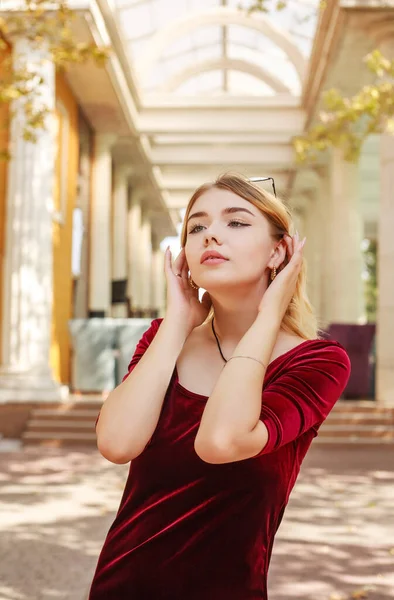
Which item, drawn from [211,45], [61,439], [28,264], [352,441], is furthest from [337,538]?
[211,45]

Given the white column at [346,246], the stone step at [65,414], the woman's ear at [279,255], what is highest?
the white column at [346,246]

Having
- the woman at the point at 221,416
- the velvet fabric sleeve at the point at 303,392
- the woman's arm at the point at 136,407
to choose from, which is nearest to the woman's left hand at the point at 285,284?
the woman at the point at 221,416

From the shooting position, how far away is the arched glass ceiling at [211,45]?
15.4 meters

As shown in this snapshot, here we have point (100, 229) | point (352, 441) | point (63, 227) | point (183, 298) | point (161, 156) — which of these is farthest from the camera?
point (161, 156)

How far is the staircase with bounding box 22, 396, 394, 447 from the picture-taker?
9.12 meters

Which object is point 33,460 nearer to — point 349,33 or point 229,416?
point 229,416

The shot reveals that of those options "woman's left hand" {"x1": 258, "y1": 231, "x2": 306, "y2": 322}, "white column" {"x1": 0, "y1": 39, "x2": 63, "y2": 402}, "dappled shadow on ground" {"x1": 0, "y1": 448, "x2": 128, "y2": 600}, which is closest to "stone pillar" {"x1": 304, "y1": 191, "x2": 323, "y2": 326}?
"white column" {"x1": 0, "y1": 39, "x2": 63, "y2": 402}

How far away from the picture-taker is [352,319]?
53.5 ft

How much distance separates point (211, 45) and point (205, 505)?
17.6 m

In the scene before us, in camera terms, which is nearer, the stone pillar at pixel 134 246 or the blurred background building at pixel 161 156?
the blurred background building at pixel 161 156

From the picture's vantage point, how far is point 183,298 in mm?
1702

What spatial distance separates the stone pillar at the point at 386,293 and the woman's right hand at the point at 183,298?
367 inches

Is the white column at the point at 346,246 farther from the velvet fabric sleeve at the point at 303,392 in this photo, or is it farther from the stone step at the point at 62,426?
the velvet fabric sleeve at the point at 303,392

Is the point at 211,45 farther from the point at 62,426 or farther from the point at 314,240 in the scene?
the point at 62,426
